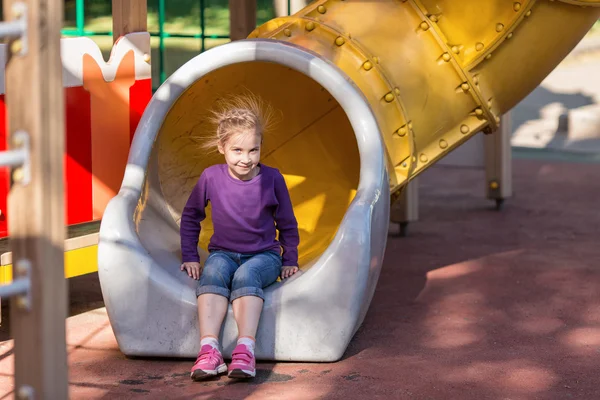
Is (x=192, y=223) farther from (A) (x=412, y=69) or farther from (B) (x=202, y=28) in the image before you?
(B) (x=202, y=28)

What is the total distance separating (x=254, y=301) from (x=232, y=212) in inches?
15.4

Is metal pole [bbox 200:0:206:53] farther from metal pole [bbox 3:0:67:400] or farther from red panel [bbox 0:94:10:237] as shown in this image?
metal pole [bbox 3:0:67:400]

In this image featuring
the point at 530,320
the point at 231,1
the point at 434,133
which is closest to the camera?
the point at 530,320

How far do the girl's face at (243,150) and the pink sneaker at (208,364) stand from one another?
645 millimetres

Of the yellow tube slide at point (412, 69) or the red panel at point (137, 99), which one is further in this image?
the red panel at point (137, 99)

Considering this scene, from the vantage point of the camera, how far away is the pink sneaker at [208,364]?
3.24 meters

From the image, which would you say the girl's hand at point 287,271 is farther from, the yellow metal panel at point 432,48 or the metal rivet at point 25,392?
the metal rivet at point 25,392

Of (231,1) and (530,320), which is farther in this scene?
(231,1)

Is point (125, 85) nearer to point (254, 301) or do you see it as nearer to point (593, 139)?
point (254, 301)

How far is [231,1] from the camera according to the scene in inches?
205

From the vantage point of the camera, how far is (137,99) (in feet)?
14.0

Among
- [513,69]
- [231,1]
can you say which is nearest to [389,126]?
[513,69]

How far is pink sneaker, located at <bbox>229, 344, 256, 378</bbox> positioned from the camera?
10.5 ft

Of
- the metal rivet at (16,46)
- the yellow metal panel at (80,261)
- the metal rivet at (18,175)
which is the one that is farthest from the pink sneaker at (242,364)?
the metal rivet at (16,46)
